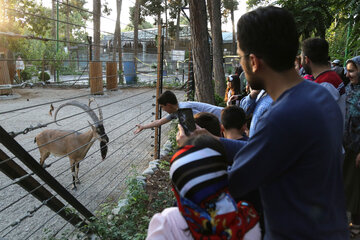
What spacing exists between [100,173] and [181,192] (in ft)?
14.3

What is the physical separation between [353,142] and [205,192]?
2.40 m

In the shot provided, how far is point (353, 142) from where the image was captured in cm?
284

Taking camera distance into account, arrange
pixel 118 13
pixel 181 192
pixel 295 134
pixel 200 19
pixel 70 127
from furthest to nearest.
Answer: pixel 118 13 → pixel 70 127 → pixel 200 19 → pixel 181 192 → pixel 295 134

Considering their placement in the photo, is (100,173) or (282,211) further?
(100,173)

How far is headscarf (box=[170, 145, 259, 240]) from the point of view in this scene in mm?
1068

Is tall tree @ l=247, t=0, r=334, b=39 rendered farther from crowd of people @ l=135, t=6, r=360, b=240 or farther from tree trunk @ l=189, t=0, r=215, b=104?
crowd of people @ l=135, t=6, r=360, b=240

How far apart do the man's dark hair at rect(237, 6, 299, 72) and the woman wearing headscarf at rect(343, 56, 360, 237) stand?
2.22m

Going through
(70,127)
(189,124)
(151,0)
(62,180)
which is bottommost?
(62,180)

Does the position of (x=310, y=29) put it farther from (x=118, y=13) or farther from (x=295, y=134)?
(x=118, y=13)

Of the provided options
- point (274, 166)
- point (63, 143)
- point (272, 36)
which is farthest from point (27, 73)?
point (274, 166)

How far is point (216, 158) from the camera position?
3.64 ft

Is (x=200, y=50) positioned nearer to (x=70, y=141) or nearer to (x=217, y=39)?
(x=70, y=141)

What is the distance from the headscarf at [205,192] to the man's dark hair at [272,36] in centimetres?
41

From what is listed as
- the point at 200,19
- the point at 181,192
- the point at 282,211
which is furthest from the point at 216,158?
the point at 200,19
